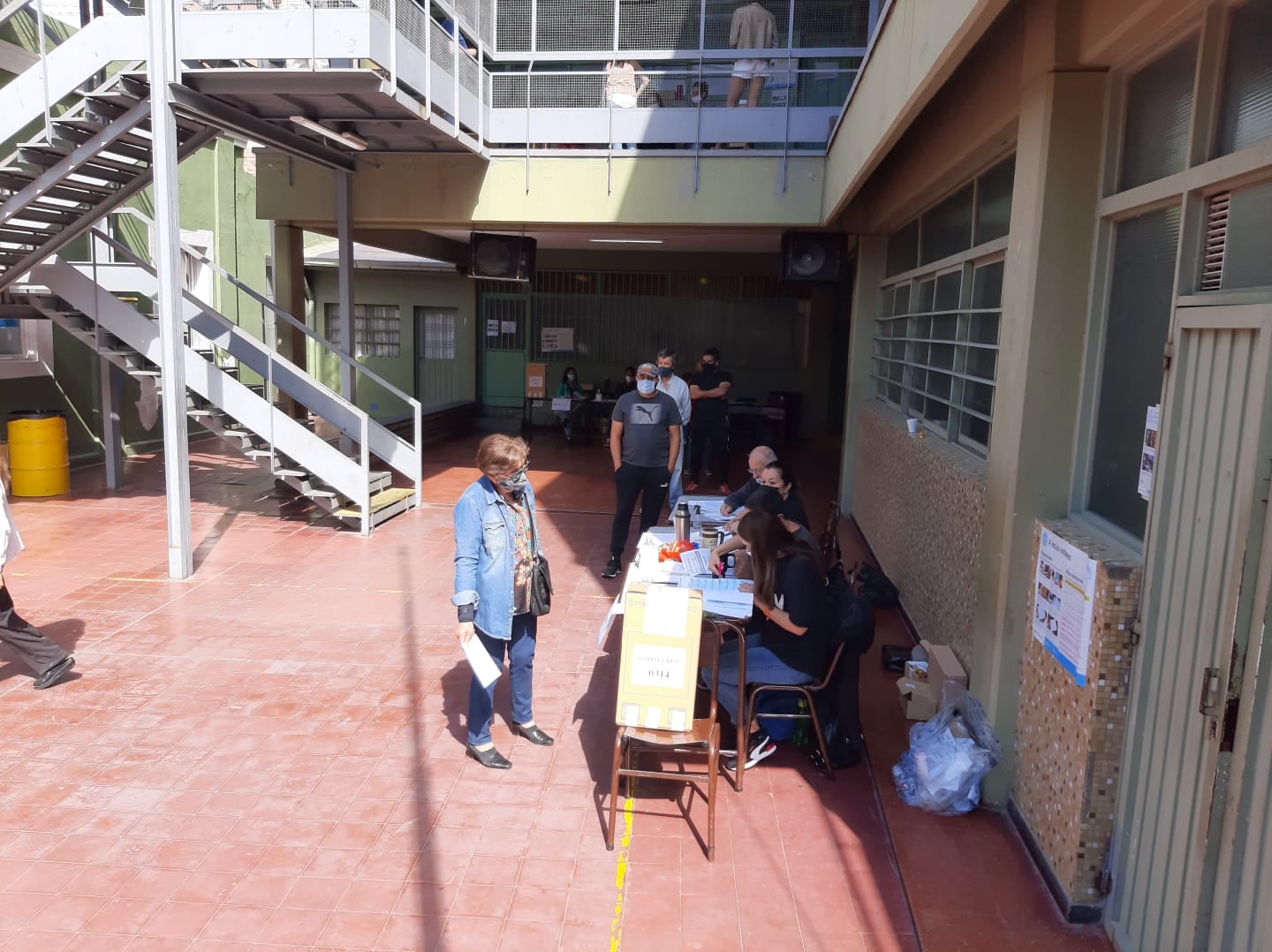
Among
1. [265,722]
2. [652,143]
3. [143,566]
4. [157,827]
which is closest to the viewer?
[157,827]

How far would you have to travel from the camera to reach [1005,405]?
4422 millimetres

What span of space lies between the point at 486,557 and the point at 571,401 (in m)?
12.1

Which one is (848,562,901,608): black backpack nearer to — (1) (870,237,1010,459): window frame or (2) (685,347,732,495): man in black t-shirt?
(1) (870,237,1010,459): window frame

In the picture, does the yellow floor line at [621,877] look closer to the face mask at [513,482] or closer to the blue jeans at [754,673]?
the blue jeans at [754,673]

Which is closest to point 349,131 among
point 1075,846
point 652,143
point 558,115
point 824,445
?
point 558,115

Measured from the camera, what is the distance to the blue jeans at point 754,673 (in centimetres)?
462

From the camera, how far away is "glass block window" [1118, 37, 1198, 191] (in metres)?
3.38

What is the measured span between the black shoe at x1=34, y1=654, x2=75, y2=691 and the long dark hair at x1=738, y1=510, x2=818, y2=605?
4.12 m

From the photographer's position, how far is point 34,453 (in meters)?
10.5

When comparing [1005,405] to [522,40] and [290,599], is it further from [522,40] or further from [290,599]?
[522,40]

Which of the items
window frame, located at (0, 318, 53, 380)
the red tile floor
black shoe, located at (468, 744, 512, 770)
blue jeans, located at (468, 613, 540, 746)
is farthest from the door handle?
window frame, located at (0, 318, 53, 380)

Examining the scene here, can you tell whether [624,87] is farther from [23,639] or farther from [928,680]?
[23,639]

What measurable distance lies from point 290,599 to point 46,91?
4.50m

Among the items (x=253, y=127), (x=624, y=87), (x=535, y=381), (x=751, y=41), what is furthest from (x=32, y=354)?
(x=751, y=41)
